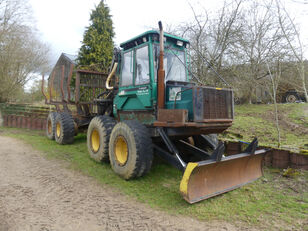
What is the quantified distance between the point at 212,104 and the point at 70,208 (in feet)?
9.30

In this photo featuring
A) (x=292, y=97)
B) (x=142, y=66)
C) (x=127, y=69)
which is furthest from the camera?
(x=292, y=97)

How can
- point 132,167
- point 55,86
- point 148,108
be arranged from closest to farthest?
point 132,167
point 148,108
point 55,86

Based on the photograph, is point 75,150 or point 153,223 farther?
point 75,150

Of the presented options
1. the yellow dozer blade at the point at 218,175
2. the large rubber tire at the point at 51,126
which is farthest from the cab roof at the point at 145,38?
the large rubber tire at the point at 51,126

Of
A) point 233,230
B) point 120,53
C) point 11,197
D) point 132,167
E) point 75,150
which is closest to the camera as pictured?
point 233,230

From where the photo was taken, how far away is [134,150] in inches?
167

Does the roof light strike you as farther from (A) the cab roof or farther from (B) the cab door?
(B) the cab door

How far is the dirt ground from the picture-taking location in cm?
300

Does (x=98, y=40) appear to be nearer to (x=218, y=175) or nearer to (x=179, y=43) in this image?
(x=179, y=43)

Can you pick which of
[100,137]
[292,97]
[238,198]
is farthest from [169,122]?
[292,97]

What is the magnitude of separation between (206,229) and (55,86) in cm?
826

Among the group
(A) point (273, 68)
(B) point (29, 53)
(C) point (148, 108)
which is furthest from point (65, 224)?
(B) point (29, 53)

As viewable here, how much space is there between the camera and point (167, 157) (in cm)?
430

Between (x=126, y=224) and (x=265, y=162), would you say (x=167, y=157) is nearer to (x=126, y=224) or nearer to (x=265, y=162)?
(x=126, y=224)
